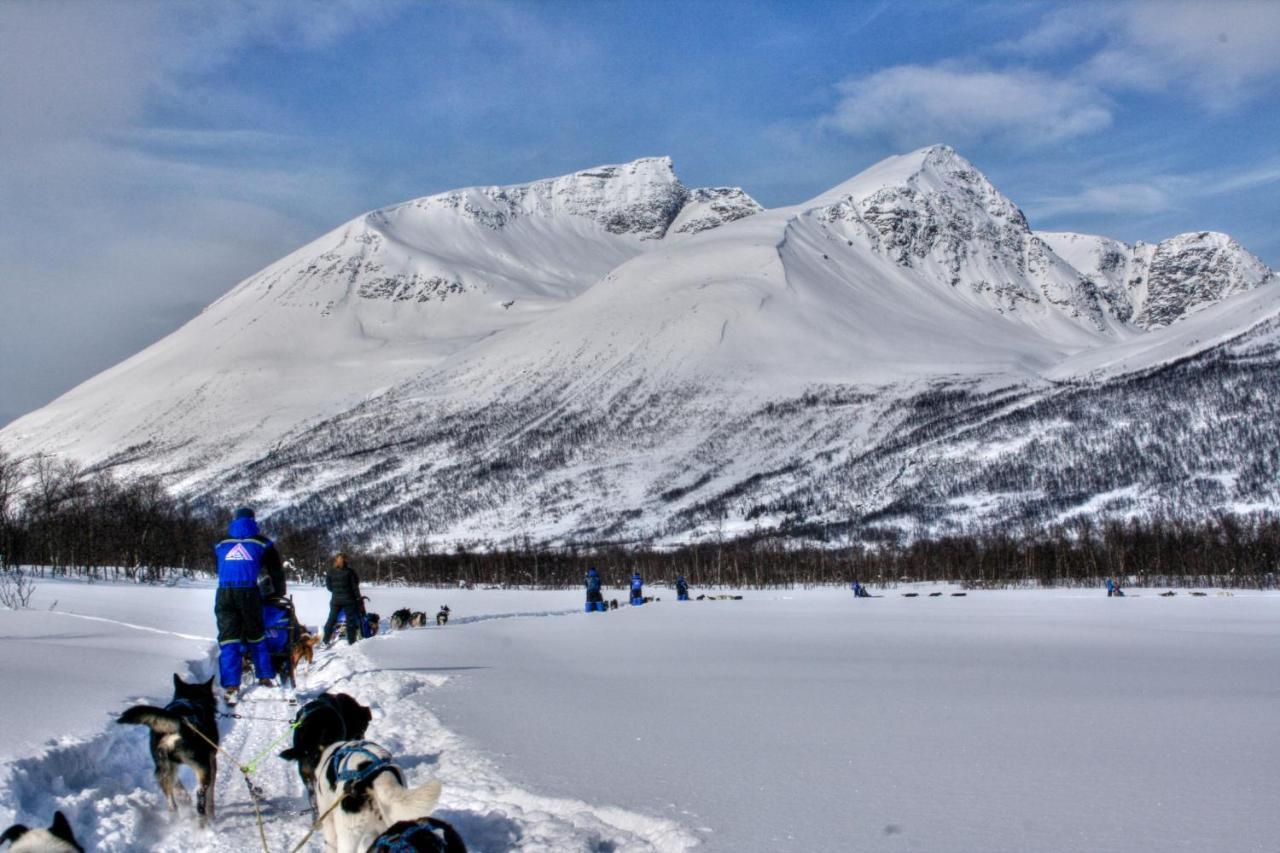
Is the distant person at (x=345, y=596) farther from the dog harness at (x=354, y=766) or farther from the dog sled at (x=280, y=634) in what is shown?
the dog harness at (x=354, y=766)

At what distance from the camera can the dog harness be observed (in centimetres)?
545

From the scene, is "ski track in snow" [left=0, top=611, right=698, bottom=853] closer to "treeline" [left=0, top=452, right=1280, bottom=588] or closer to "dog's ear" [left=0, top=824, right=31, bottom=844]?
"dog's ear" [left=0, top=824, right=31, bottom=844]

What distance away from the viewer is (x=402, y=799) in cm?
513

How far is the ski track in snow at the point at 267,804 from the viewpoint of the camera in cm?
601

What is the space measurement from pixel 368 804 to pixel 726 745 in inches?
146

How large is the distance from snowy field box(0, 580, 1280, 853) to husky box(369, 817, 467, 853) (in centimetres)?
132

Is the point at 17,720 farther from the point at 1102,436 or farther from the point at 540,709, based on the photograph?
the point at 1102,436

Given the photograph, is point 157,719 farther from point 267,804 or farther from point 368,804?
point 368,804

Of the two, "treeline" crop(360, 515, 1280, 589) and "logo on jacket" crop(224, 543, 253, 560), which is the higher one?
"logo on jacket" crop(224, 543, 253, 560)

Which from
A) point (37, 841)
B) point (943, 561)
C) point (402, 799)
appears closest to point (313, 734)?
point (402, 799)

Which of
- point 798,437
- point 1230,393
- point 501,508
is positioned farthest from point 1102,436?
point 501,508

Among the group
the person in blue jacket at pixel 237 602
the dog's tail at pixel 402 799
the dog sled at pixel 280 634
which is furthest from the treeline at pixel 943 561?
the dog's tail at pixel 402 799

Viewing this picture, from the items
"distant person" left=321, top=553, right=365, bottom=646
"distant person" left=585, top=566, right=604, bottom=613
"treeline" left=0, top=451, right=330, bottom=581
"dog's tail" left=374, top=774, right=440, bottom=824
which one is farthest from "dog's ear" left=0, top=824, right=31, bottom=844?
"treeline" left=0, top=451, right=330, bottom=581

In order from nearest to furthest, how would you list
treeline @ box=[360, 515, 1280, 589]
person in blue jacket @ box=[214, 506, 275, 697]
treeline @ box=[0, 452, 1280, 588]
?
person in blue jacket @ box=[214, 506, 275, 697] → treeline @ box=[0, 452, 1280, 588] → treeline @ box=[360, 515, 1280, 589]
